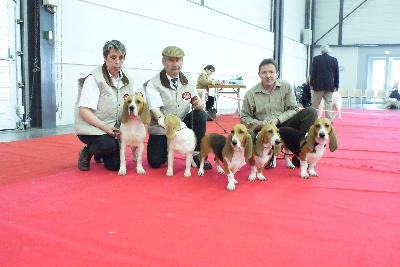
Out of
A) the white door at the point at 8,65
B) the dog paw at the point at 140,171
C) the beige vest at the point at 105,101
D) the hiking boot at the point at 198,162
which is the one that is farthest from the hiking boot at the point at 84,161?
the white door at the point at 8,65

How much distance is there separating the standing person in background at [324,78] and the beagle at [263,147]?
4.95 m

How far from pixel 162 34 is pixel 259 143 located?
7.07 m

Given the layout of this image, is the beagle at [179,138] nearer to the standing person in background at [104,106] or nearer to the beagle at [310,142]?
the standing person in background at [104,106]

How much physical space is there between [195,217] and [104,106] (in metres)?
1.62

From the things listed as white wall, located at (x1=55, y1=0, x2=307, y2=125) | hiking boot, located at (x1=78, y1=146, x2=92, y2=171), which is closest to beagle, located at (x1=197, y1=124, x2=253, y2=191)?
hiking boot, located at (x1=78, y1=146, x2=92, y2=171)

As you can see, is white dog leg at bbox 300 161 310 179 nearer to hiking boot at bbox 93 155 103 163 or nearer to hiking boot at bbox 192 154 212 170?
hiking boot at bbox 192 154 212 170

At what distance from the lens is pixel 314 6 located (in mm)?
20078

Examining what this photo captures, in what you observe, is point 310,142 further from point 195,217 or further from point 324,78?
point 324,78

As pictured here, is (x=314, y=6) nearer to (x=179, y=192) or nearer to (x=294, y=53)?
(x=294, y=53)

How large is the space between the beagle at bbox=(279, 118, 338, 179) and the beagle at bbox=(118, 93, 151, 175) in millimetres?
1184

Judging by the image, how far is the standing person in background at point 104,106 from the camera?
11.1ft

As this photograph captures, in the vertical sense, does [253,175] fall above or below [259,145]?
below

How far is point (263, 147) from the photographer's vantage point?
3.11 metres

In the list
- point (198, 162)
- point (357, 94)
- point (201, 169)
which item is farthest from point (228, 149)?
point (357, 94)
